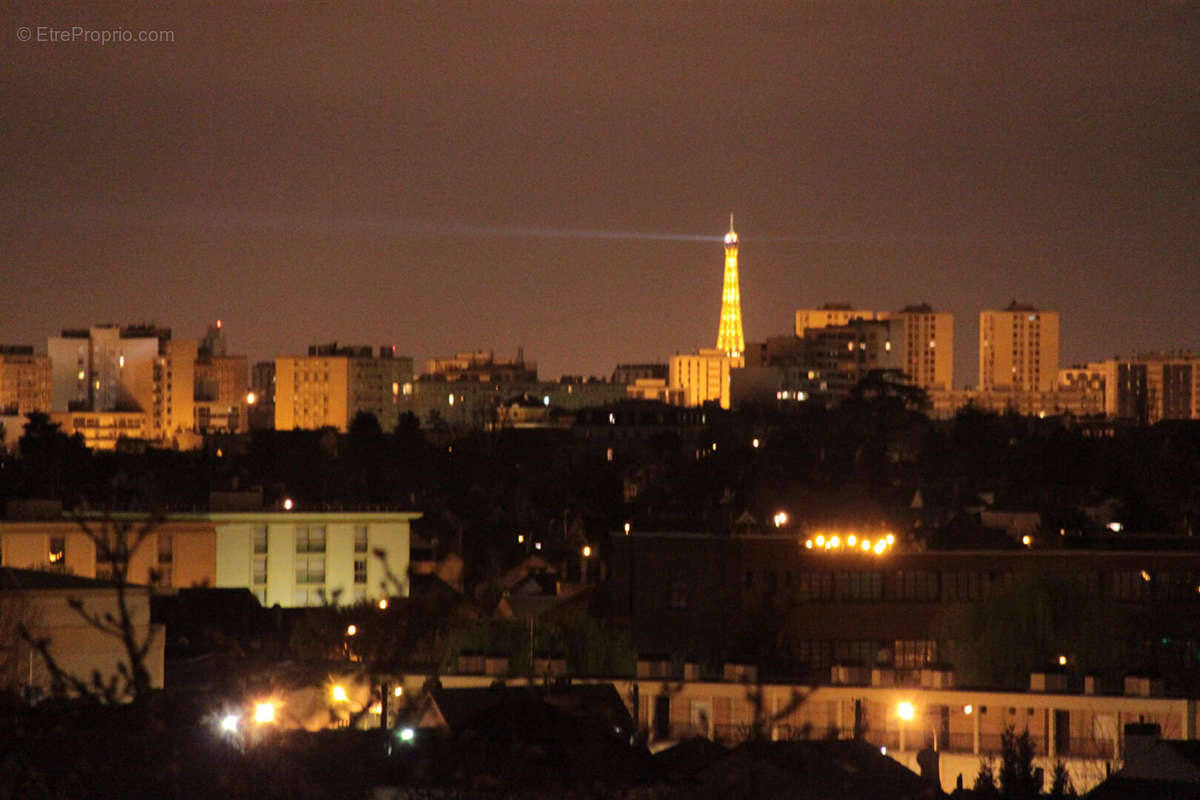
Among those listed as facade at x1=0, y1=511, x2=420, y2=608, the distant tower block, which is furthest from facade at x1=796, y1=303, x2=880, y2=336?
facade at x1=0, y1=511, x2=420, y2=608

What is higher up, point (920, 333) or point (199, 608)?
point (920, 333)

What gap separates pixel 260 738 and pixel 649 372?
5826 inches

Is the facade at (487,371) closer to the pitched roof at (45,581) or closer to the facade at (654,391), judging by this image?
the facade at (654,391)

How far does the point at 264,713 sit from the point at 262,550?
81.0 feet

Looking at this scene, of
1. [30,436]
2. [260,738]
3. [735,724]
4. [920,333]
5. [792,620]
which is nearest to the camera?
[260,738]

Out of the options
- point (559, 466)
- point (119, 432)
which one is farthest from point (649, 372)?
point (559, 466)

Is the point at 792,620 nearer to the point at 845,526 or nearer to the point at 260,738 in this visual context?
the point at 845,526

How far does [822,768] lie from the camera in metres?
12.6

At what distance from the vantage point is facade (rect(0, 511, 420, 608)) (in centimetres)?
3116

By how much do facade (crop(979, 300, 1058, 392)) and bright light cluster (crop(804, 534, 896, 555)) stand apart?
112 m

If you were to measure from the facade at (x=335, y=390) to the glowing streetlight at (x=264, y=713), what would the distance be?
381ft

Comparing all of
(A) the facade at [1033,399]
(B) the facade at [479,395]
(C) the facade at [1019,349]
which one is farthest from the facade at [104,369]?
(C) the facade at [1019,349]

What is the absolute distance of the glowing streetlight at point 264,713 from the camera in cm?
1032

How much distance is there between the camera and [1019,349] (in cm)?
14175
